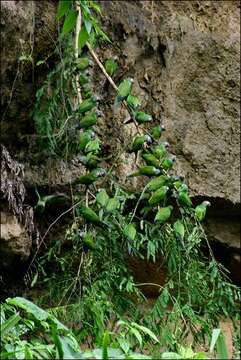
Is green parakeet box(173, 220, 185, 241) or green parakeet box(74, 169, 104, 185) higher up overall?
green parakeet box(74, 169, 104, 185)

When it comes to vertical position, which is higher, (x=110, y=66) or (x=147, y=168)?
(x=110, y=66)

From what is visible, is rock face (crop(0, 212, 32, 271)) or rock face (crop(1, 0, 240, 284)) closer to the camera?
rock face (crop(0, 212, 32, 271))

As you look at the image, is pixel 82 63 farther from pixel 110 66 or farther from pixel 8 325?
pixel 8 325

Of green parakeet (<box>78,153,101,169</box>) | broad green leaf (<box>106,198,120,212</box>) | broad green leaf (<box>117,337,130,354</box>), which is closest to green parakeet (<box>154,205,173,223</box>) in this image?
broad green leaf (<box>106,198,120,212</box>)

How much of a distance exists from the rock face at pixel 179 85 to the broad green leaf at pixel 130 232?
15.5 inches

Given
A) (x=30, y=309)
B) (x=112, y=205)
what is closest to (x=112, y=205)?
(x=112, y=205)

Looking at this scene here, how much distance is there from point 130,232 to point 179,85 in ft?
2.29

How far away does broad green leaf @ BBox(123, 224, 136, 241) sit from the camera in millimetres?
1607

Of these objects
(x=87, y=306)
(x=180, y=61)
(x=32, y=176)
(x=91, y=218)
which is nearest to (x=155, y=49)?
(x=180, y=61)

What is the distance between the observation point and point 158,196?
1620 mm

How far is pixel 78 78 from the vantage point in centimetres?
188

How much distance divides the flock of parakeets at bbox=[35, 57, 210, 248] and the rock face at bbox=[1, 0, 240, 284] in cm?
26

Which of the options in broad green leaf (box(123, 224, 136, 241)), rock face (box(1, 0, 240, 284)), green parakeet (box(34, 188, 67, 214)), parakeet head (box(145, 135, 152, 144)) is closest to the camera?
broad green leaf (box(123, 224, 136, 241))

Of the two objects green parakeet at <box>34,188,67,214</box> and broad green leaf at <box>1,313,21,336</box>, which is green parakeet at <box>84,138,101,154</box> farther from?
broad green leaf at <box>1,313,21,336</box>
